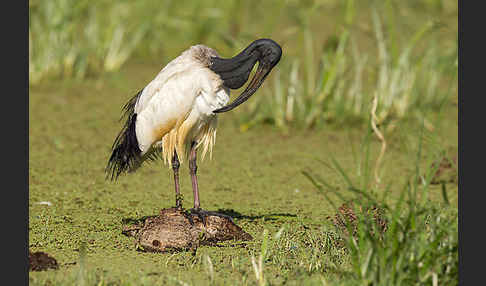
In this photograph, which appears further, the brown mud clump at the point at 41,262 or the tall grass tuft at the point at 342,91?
the tall grass tuft at the point at 342,91

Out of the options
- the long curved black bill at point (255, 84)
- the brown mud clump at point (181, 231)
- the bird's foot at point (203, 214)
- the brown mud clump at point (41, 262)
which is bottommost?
the brown mud clump at point (41, 262)

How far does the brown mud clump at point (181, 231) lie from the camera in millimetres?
3727

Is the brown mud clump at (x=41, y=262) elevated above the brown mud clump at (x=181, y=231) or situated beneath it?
situated beneath

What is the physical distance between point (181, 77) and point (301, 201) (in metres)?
1.31

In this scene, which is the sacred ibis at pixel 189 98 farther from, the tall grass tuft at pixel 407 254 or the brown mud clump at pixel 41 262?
the tall grass tuft at pixel 407 254

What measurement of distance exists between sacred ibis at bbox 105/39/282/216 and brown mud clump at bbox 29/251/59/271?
2.77ft

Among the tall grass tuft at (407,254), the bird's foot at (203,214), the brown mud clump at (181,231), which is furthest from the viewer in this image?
the bird's foot at (203,214)

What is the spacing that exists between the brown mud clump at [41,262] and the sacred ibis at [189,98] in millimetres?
846

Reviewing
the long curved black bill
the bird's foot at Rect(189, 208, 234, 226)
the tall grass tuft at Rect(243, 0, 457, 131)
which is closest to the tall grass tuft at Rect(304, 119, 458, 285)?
the long curved black bill

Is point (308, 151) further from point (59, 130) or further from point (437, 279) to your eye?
point (437, 279)

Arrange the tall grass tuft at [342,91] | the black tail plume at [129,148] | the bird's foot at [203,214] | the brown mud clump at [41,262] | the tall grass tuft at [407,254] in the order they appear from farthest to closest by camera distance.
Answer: the tall grass tuft at [342,91] → the black tail plume at [129,148] → the bird's foot at [203,214] → the brown mud clump at [41,262] → the tall grass tuft at [407,254]

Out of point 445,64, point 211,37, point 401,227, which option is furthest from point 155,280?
point 211,37

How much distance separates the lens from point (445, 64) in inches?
274

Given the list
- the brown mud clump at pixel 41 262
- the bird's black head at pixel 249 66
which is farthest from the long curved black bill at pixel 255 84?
the brown mud clump at pixel 41 262
